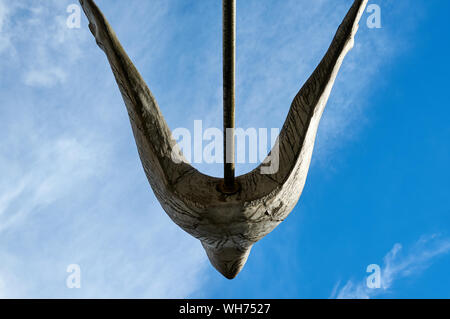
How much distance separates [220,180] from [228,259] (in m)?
0.72

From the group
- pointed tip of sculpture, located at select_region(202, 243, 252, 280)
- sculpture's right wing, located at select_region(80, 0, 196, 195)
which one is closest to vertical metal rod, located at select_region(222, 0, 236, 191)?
sculpture's right wing, located at select_region(80, 0, 196, 195)

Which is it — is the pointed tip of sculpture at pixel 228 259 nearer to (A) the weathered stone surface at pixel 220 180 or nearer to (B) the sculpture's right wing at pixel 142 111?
(A) the weathered stone surface at pixel 220 180

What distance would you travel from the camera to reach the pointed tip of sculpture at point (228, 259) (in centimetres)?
397

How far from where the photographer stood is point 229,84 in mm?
3809

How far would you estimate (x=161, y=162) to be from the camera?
3.71 metres

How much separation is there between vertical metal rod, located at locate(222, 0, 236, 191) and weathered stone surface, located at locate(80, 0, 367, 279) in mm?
160

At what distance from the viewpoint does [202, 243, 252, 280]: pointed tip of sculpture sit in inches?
156

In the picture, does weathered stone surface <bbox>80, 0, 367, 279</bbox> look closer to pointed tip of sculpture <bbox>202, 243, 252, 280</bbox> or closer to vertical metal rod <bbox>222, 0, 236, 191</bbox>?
pointed tip of sculpture <bbox>202, 243, 252, 280</bbox>

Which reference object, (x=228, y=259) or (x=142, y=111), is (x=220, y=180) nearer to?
(x=228, y=259)

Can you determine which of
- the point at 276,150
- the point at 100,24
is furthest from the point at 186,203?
the point at 100,24

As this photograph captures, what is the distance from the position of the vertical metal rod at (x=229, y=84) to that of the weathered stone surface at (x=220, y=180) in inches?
6.3

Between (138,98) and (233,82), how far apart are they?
0.79m
